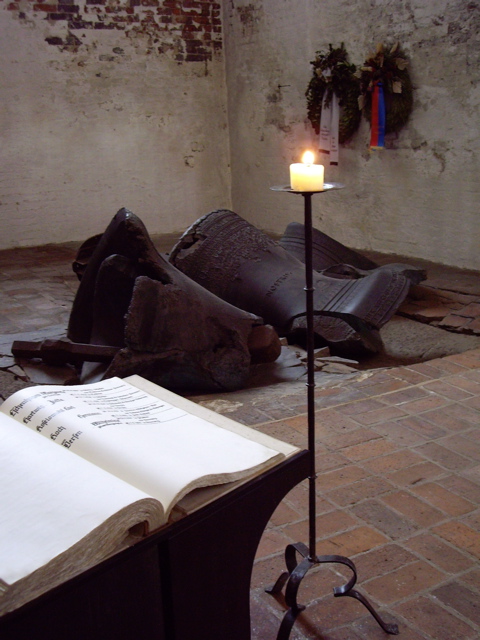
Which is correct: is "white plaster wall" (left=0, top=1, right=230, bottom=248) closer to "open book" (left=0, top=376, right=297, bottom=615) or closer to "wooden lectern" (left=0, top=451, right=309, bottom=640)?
"open book" (left=0, top=376, right=297, bottom=615)

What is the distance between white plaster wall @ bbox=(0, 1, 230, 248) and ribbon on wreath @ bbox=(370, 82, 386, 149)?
330cm

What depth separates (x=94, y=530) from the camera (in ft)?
3.33

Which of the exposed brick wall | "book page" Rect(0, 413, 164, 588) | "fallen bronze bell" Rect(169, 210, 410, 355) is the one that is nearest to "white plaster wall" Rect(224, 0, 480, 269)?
the exposed brick wall

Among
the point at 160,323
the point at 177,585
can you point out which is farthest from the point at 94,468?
the point at 160,323

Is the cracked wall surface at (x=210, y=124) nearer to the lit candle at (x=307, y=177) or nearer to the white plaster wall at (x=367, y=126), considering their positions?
the white plaster wall at (x=367, y=126)

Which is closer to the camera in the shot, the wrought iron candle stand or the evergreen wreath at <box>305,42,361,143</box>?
the wrought iron candle stand

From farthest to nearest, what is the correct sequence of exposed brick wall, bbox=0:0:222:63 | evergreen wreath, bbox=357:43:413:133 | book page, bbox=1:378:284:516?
exposed brick wall, bbox=0:0:222:63
evergreen wreath, bbox=357:43:413:133
book page, bbox=1:378:284:516

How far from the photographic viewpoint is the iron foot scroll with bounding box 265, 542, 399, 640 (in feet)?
5.57

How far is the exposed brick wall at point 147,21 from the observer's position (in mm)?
8055

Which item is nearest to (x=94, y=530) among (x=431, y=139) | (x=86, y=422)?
(x=86, y=422)

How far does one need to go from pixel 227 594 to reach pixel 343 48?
672cm

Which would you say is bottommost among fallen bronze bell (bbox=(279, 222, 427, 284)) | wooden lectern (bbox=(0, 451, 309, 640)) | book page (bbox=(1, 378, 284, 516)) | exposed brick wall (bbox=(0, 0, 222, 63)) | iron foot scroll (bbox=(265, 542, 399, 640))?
iron foot scroll (bbox=(265, 542, 399, 640))

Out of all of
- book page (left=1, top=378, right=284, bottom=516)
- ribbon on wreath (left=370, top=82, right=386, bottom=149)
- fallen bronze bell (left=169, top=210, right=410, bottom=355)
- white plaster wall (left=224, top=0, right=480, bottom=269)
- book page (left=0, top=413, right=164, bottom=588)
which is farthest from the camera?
ribbon on wreath (left=370, top=82, right=386, bottom=149)

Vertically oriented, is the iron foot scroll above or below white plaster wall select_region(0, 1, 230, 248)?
below
